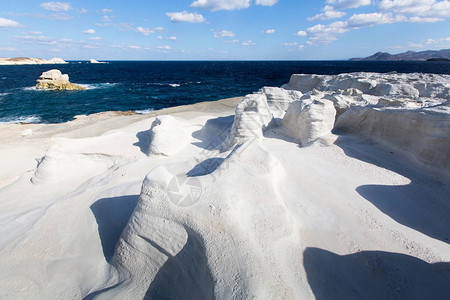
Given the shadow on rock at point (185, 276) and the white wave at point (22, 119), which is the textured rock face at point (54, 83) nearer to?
the white wave at point (22, 119)

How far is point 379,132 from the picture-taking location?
663cm

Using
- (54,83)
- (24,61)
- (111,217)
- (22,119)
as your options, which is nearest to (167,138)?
(111,217)

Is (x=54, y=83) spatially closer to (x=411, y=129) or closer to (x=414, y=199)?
(x=411, y=129)

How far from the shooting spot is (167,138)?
730 cm

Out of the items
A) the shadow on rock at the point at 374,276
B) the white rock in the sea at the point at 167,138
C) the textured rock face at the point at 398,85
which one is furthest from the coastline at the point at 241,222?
the textured rock face at the point at 398,85

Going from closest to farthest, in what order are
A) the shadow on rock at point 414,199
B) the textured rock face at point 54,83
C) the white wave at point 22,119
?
the shadow on rock at point 414,199
the white wave at point 22,119
the textured rock face at point 54,83

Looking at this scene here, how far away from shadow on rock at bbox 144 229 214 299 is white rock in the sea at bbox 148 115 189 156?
4.25m

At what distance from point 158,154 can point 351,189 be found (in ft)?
17.3

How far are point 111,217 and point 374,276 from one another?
4646mm

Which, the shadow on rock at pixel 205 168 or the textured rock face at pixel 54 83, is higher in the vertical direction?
the textured rock face at pixel 54 83

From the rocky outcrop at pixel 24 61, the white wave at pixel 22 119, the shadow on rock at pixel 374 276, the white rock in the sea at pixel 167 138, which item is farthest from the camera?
the rocky outcrop at pixel 24 61

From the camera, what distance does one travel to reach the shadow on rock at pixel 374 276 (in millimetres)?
2820

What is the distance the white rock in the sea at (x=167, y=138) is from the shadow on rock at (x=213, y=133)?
0.67m

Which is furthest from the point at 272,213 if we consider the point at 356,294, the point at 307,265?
the point at 356,294
